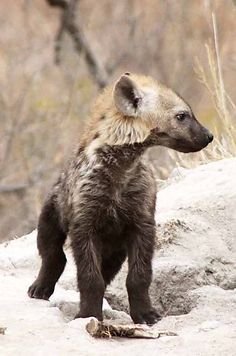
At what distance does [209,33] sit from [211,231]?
9.55m

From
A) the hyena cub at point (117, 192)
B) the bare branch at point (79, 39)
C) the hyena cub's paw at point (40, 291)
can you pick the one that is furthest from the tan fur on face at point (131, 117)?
the bare branch at point (79, 39)

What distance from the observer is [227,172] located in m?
7.65

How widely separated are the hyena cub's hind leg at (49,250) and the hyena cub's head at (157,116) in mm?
727

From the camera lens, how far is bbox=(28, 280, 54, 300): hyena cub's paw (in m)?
6.28

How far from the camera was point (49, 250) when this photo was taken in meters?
6.32

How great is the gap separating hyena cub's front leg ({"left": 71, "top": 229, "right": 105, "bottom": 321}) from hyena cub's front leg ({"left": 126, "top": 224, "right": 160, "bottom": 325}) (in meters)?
0.18

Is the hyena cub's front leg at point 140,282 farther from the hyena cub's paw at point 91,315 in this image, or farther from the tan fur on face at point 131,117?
the tan fur on face at point 131,117

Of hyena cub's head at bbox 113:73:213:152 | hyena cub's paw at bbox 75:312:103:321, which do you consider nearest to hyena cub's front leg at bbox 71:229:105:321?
hyena cub's paw at bbox 75:312:103:321

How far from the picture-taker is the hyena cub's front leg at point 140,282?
5.83 metres

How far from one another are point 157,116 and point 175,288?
3.48 ft

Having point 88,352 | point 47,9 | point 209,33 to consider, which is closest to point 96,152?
point 88,352

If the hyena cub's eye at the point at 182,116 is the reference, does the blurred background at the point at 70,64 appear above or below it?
below

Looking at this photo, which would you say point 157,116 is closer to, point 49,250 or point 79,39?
point 49,250

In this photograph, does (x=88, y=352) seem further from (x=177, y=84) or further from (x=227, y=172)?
(x=177, y=84)
